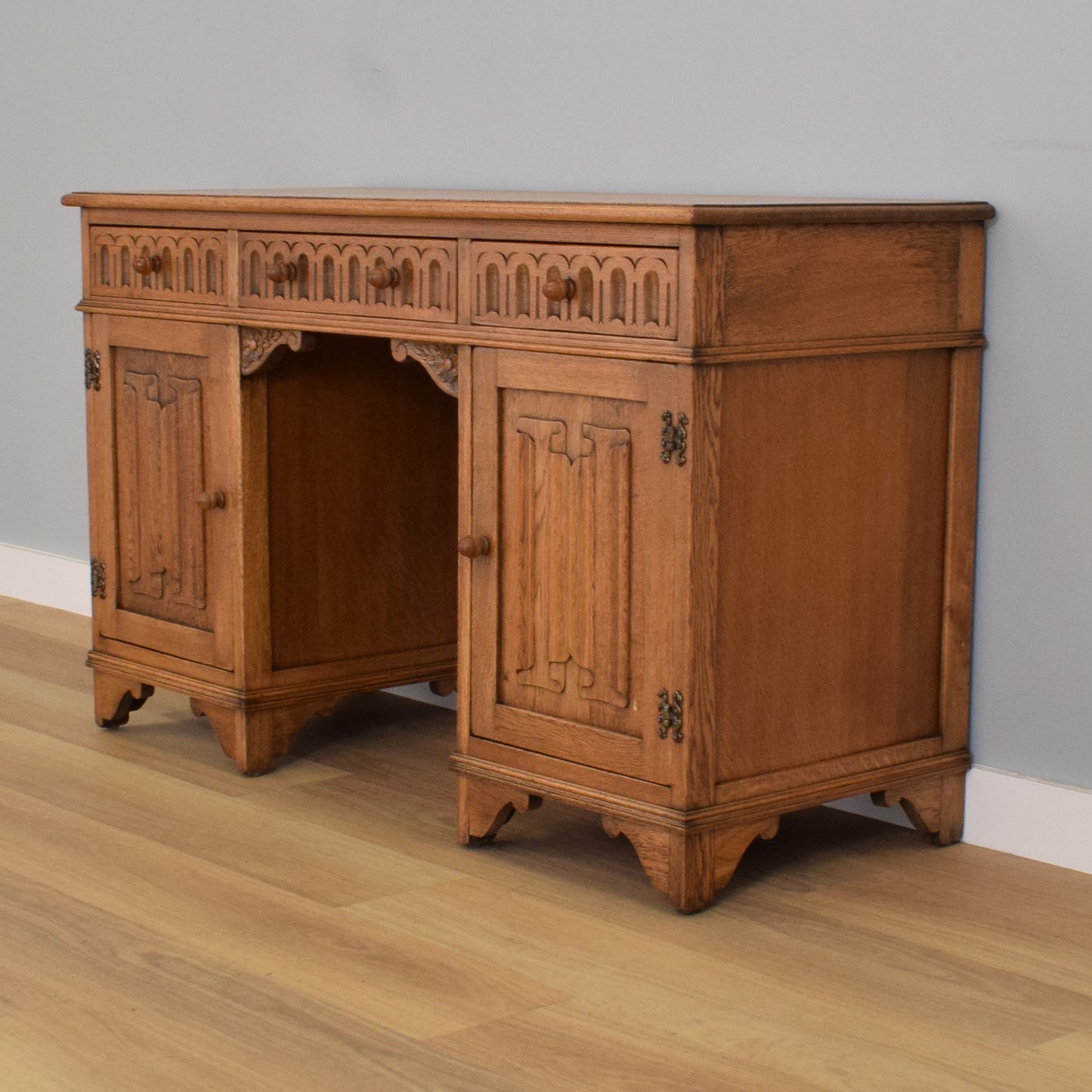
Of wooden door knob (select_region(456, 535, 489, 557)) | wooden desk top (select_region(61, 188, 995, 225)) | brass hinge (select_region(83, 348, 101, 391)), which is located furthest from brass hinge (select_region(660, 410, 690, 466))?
brass hinge (select_region(83, 348, 101, 391))

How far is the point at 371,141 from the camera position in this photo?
3.34 metres

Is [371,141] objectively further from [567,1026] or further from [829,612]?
[567,1026]

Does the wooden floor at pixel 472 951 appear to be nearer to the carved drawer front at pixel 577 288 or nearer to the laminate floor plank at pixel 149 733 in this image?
the laminate floor plank at pixel 149 733

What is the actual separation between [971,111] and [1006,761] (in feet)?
2.99

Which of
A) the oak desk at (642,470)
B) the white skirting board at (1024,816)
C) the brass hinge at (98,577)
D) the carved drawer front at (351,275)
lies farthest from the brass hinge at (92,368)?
the white skirting board at (1024,816)

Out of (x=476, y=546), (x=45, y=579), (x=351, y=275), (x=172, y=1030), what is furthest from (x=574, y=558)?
(x=45, y=579)

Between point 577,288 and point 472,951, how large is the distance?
0.83 metres

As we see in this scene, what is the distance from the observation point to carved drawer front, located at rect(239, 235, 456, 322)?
2.42 metres

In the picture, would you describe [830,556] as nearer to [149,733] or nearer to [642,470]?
[642,470]

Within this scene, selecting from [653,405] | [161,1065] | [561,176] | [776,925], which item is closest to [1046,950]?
[776,925]

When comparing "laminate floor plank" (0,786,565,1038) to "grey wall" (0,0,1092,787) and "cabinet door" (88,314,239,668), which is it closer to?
"cabinet door" (88,314,239,668)

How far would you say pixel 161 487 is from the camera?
2.93 meters

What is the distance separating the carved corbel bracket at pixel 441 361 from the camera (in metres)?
2.44

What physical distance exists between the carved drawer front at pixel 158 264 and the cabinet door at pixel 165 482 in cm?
5
